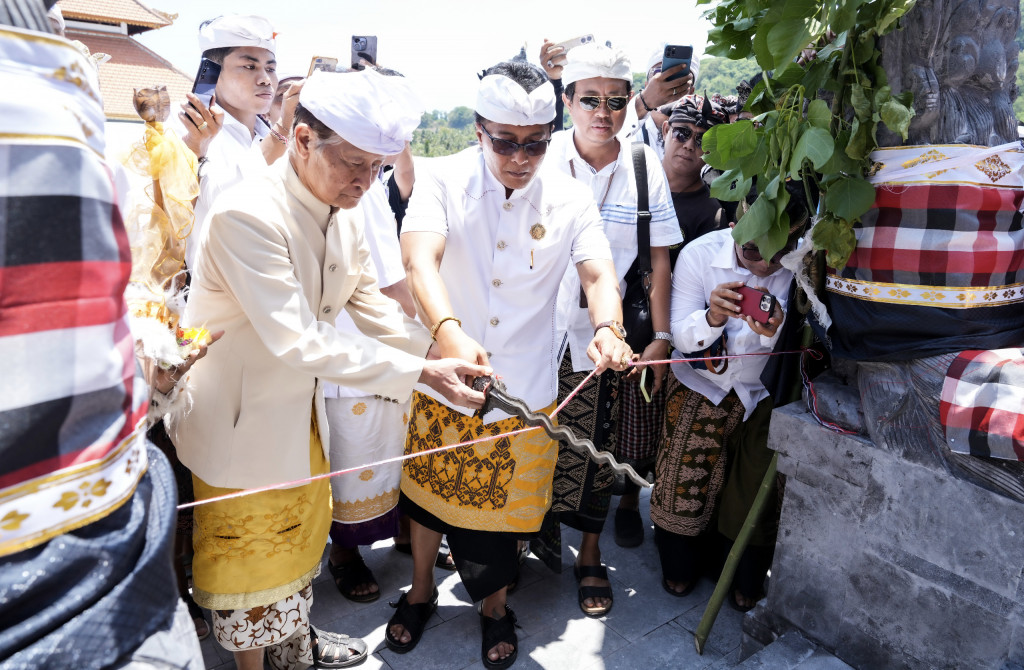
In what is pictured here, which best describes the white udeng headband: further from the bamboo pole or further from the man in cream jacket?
the bamboo pole

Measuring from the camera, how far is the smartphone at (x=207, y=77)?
369 centimetres

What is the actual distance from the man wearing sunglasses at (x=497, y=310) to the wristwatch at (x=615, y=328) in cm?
2

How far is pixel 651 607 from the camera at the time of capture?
3.46m

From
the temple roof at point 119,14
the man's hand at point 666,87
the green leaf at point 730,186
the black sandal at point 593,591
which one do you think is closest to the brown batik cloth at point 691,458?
the black sandal at point 593,591

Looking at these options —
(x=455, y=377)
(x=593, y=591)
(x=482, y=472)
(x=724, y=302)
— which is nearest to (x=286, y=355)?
(x=455, y=377)

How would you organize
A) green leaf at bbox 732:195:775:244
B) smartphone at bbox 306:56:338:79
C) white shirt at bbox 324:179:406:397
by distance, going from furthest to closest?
smartphone at bbox 306:56:338:79, white shirt at bbox 324:179:406:397, green leaf at bbox 732:195:775:244

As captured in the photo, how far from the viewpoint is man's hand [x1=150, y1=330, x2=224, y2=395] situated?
2.15m

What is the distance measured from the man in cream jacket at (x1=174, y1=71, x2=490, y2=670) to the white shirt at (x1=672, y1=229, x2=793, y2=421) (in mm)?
1289

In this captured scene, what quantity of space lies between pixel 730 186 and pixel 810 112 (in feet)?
1.49

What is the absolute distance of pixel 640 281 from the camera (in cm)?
356

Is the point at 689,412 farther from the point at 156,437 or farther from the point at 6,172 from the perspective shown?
the point at 6,172

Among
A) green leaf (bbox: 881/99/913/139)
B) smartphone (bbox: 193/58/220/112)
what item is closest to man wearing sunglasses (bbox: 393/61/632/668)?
green leaf (bbox: 881/99/913/139)

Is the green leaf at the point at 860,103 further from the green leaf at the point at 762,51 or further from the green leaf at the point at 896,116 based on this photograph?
the green leaf at the point at 762,51

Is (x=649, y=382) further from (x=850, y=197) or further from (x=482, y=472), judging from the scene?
(x=850, y=197)
